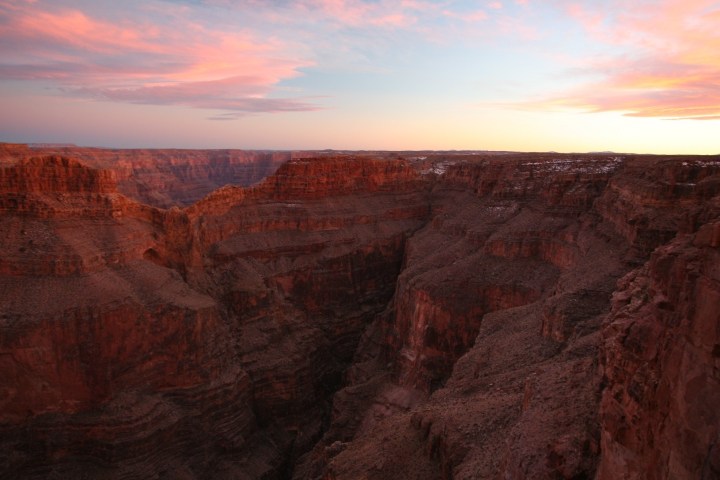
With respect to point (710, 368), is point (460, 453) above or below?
below

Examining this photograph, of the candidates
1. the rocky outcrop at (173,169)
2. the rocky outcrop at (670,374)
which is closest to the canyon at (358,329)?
the rocky outcrop at (670,374)

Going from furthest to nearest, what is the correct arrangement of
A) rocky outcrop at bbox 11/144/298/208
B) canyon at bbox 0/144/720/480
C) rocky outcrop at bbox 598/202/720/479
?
rocky outcrop at bbox 11/144/298/208, canyon at bbox 0/144/720/480, rocky outcrop at bbox 598/202/720/479

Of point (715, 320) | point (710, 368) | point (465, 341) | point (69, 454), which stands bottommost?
point (69, 454)

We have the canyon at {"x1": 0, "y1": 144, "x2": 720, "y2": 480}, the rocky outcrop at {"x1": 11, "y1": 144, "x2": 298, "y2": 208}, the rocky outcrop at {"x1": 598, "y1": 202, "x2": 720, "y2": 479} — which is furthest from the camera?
the rocky outcrop at {"x1": 11, "y1": 144, "x2": 298, "y2": 208}

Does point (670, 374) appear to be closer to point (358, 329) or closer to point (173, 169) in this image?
point (358, 329)

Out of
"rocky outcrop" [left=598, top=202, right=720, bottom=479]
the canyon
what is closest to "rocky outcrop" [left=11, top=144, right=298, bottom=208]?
the canyon

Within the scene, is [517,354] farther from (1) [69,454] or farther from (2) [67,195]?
(2) [67,195]

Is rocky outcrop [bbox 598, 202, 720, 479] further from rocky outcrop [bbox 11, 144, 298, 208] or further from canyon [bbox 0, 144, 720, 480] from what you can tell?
rocky outcrop [bbox 11, 144, 298, 208]

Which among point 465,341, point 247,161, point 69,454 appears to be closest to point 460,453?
point 465,341
